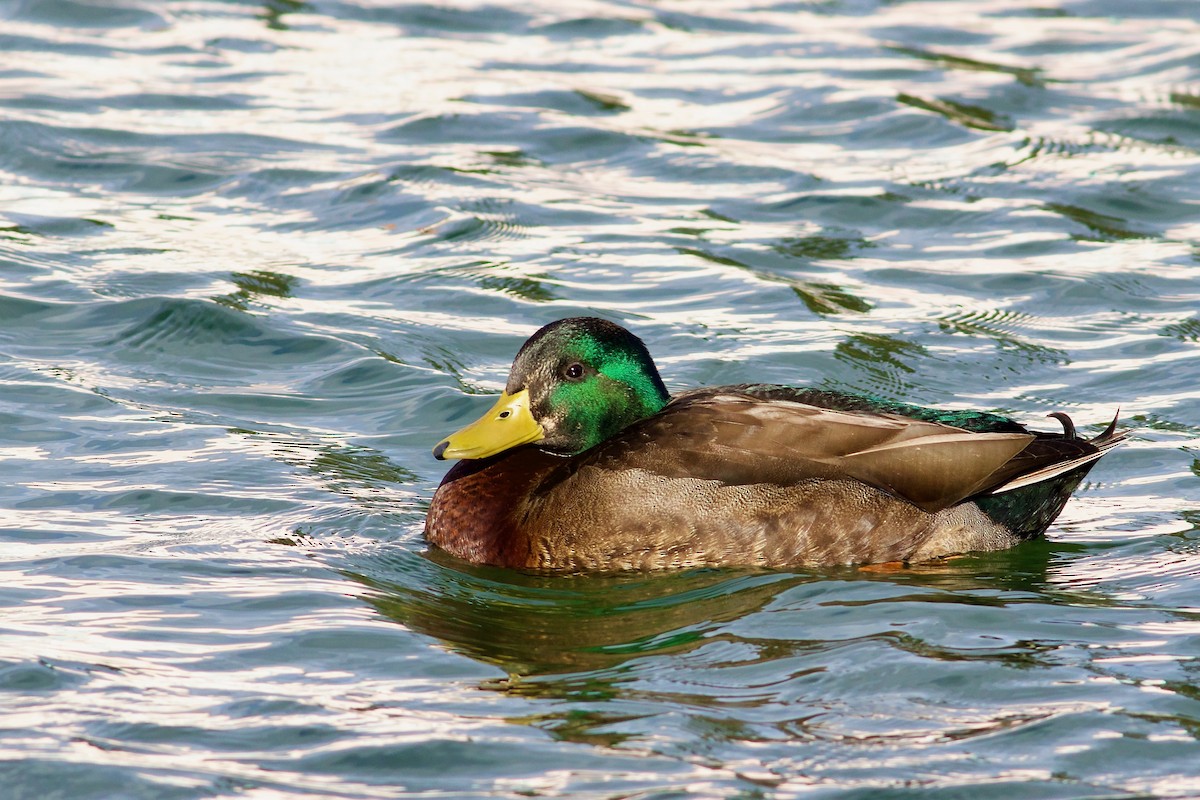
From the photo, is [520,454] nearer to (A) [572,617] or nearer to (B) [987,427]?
(A) [572,617]

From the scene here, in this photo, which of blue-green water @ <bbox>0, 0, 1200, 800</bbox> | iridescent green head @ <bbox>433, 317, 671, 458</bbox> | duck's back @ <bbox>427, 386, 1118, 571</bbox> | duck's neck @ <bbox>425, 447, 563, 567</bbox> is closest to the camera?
blue-green water @ <bbox>0, 0, 1200, 800</bbox>

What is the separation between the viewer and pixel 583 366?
6.87 meters

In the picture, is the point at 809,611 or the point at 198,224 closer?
the point at 809,611

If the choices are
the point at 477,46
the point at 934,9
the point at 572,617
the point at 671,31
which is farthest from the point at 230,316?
the point at 934,9

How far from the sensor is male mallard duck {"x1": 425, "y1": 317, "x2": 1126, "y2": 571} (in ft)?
21.6

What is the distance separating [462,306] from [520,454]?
3.11 m

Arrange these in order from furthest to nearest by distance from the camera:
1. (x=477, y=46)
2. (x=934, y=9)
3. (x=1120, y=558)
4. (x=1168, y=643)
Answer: (x=934, y=9) → (x=477, y=46) → (x=1120, y=558) → (x=1168, y=643)

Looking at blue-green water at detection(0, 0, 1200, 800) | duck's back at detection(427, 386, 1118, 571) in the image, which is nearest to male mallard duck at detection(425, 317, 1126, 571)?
duck's back at detection(427, 386, 1118, 571)

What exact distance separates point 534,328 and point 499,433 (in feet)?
9.00

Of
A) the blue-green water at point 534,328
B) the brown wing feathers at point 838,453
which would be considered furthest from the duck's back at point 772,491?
the blue-green water at point 534,328

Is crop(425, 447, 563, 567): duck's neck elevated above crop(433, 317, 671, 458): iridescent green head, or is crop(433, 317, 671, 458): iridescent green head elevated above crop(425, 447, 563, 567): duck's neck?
crop(433, 317, 671, 458): iridescent green head

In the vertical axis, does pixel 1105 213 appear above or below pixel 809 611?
above

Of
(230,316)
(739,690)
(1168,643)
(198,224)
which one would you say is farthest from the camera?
(198,224)

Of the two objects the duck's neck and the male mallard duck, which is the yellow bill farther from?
the duck's neck
